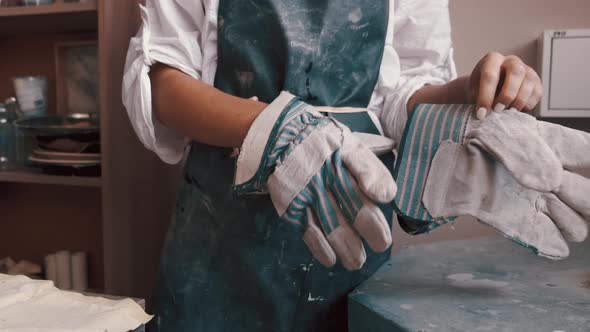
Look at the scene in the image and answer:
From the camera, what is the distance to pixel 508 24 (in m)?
1.19

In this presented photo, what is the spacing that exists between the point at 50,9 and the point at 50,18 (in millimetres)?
106

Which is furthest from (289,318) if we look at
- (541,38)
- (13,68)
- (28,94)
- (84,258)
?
(13,68)

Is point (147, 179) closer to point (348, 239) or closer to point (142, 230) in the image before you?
point (142, 230)

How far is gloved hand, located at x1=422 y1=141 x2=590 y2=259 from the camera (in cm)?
64

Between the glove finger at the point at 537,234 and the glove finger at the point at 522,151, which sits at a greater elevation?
the glove finger at the point at 522,151

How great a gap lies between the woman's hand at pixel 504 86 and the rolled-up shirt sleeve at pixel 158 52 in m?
0.40

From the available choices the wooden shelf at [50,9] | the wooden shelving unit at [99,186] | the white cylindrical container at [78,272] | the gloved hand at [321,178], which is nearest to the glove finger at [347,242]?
the gloved hand at [321,178]

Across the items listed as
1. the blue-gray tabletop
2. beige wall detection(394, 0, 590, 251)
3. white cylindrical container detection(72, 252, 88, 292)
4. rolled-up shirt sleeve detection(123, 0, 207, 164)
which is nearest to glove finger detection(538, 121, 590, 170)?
the blue-gray tabletop

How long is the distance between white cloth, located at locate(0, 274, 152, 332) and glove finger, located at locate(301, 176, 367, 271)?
0.20 m

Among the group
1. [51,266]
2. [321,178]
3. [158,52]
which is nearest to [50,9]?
[158,52]

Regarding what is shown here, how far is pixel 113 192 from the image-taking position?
46.1 inches

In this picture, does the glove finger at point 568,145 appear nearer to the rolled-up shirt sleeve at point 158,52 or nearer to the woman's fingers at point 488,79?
the woman's fingers at point 488,79

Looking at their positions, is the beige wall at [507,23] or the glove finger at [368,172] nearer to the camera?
the glove finger at [368,172]

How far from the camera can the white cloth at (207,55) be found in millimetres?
785
